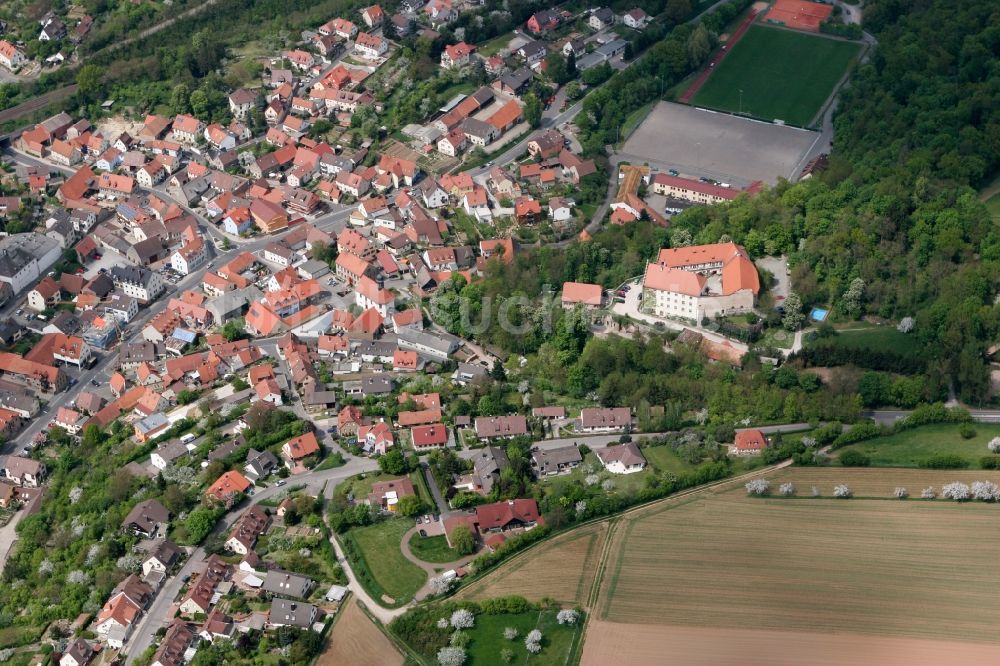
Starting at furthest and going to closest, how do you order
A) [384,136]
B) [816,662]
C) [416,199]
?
[384,136] < [416,199] < [816,662]

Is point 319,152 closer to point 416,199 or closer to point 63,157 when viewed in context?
point 416,199

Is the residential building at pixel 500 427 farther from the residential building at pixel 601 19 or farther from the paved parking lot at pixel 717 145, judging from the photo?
the residential building at pixel 601 19

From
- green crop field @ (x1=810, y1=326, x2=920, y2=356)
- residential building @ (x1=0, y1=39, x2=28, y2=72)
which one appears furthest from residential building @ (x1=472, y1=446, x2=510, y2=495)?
residential building @ (x1=0, y1=39, x2=28, y2=72)

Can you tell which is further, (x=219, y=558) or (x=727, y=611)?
(x=219, y=558)

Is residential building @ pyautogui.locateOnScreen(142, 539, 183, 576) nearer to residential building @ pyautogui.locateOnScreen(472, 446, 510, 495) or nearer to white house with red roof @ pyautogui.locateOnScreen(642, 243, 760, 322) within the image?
residential building @ pyautogui.locateOnScreen(472, 446, 510, 495)

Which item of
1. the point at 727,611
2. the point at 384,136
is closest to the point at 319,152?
the point at 384,136

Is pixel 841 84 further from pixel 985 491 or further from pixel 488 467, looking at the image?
pixel 488 467

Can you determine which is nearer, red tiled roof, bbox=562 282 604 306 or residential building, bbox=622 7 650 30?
red tiled roof, bbox=562 282 604 306
